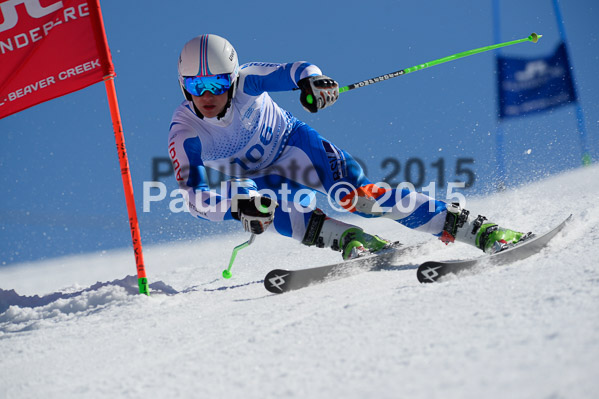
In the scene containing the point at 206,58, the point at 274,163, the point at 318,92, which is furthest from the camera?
the point at 274,163

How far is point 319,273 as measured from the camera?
2926 millimetres

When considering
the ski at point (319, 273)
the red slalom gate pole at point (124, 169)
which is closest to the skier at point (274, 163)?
the ski at point (319, 273)

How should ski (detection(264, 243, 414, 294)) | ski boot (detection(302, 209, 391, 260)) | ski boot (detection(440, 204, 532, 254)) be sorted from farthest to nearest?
ski boot (detection(302, 209, 391, 260)) → ski boot (detection(440, 204, 532, 254)) → ski (detection(264, 243, 414, 294))

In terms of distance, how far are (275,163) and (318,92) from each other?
0.71 m

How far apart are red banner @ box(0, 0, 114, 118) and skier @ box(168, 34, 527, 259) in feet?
1.88

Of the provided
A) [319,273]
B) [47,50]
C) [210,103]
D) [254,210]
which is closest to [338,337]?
[319,273]

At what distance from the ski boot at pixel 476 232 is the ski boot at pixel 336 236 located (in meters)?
0.41

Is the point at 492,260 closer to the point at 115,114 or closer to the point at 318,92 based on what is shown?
the point at 318,92

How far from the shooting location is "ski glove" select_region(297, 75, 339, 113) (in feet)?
10.2

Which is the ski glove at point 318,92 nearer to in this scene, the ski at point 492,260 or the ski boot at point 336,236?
the ski boot at point 336,236

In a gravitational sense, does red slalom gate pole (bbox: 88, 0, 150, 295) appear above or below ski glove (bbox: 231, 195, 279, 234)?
above

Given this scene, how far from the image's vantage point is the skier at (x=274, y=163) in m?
3.17

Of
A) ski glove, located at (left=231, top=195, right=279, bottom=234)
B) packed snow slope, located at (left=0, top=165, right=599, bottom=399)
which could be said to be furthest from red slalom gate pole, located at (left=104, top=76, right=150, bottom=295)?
ski glove, located at (left=231, top=195, right=279, bottom=234)
